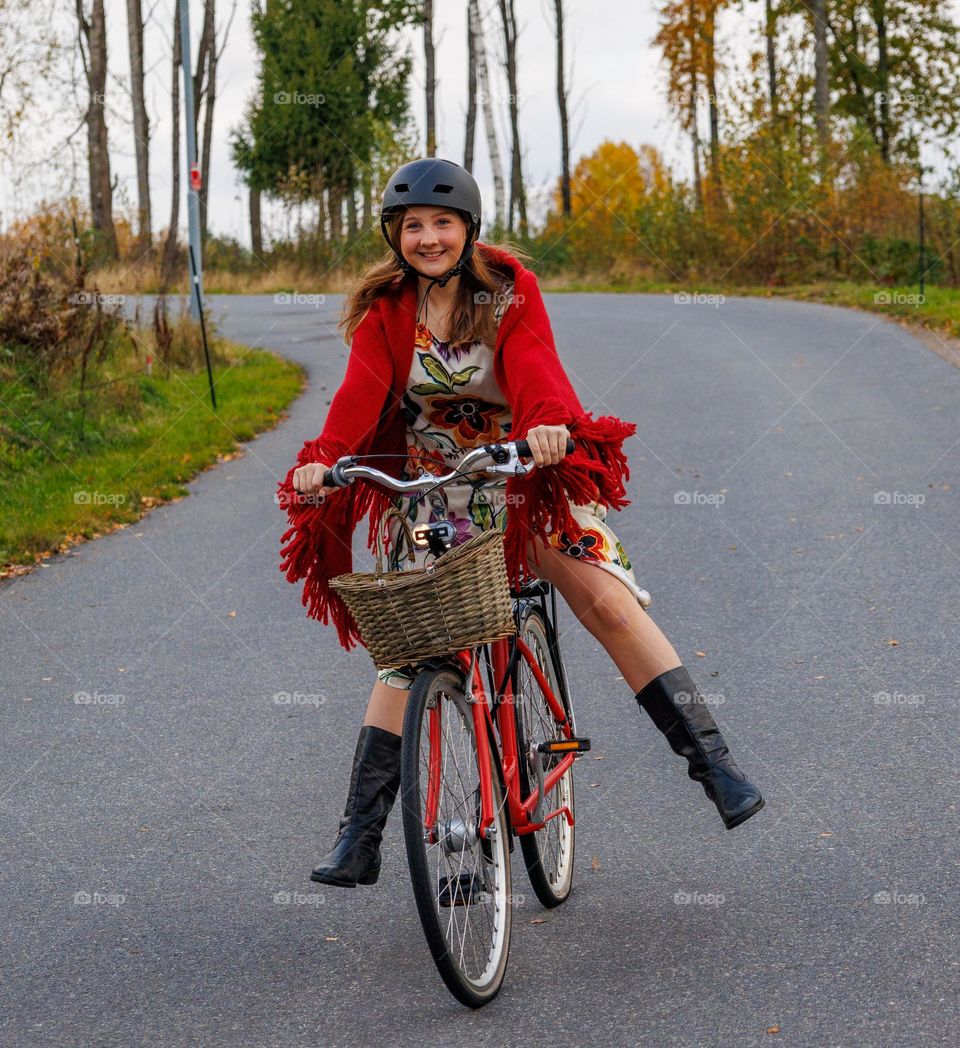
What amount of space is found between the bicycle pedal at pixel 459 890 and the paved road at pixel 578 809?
0.26 metres

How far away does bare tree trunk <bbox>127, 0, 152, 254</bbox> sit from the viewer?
1474 inches

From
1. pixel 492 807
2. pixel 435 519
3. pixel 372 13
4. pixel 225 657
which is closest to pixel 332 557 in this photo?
pixel 435 519

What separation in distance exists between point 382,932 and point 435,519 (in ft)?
3.78

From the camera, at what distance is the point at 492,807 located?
3.58m

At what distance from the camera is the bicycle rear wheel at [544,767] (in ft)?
13.0

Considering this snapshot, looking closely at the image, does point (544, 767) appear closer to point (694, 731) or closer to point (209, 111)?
point (694, 731)

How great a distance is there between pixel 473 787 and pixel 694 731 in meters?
0.65

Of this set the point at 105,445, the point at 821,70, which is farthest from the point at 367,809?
the point at 821,70

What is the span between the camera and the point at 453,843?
140 inches

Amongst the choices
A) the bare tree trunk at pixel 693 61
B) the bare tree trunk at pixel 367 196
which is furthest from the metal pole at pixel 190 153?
the bare tree trunk at pixel 693 61

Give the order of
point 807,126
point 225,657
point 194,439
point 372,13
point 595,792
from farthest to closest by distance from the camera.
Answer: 1. point 372,13
2. point 807,126
3. point 194,439
4. point 225,657
5. point 595,792

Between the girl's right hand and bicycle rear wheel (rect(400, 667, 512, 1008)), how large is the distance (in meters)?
0.53

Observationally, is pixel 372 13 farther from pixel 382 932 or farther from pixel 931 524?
pixel 382 932

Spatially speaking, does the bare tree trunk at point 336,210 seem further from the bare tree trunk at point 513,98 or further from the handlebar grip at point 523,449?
the handlebar grip at point 523,449
